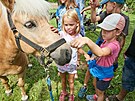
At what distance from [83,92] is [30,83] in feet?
3.59

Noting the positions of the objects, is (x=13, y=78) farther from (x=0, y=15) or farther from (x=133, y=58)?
(x=133, y=58)

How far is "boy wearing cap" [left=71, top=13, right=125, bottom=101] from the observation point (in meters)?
2.12

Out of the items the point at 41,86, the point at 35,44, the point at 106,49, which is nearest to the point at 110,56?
the point at 106,49

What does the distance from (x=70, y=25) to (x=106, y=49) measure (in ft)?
2.39

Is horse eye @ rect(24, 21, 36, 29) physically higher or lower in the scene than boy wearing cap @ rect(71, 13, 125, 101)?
higher

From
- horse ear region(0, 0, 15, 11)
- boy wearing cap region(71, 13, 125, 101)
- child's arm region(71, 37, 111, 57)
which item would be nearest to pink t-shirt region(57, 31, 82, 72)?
boy wearing cap region(71, 13, 125, 101)

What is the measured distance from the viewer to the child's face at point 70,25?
265cm

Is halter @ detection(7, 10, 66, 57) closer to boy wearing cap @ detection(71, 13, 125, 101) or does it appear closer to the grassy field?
boy wearing cap @ detection(71, 13, 125, 101)

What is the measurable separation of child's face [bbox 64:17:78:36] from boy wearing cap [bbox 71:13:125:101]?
1.61 ft

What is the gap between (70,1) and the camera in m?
3.93

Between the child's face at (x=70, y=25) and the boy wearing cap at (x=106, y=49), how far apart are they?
1.61ft

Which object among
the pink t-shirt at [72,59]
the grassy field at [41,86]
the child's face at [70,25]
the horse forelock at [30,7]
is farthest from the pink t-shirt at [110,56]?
the grassy field at [41,86]

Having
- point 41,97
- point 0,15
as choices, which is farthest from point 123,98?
point 0,15

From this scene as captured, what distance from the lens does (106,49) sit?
2184 mm
